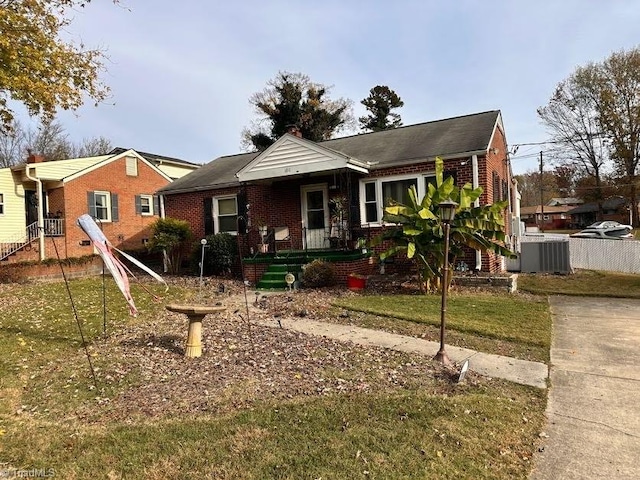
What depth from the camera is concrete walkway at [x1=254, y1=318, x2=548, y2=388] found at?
516 cm

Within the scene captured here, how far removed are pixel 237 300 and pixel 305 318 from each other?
2.79 m

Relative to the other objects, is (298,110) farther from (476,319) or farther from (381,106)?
(476,319)

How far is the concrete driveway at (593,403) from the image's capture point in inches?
127

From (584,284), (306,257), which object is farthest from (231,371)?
(584,284)

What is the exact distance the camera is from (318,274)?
11742 mm

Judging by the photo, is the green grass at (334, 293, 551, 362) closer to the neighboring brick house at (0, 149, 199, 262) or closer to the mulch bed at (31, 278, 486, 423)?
the mulch bed at (31, 278, 486, 423)

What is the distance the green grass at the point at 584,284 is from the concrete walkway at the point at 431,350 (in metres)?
6.22

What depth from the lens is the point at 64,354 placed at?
5.88 metres

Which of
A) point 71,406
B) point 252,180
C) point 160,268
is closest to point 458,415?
point 71,406

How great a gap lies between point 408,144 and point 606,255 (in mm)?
8275

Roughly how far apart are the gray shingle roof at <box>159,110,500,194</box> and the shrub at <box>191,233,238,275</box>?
6.96 feet

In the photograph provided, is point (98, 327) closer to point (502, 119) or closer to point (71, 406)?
point (71, 406)

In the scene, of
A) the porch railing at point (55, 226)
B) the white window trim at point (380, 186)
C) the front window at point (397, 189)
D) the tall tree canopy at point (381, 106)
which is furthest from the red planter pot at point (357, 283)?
the tall tree canopy at point (381, 106)

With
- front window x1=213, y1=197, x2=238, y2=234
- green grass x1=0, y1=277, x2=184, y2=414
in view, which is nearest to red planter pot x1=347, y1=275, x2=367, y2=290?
green grass x1=0, y1=277, x2=184, y2=414
